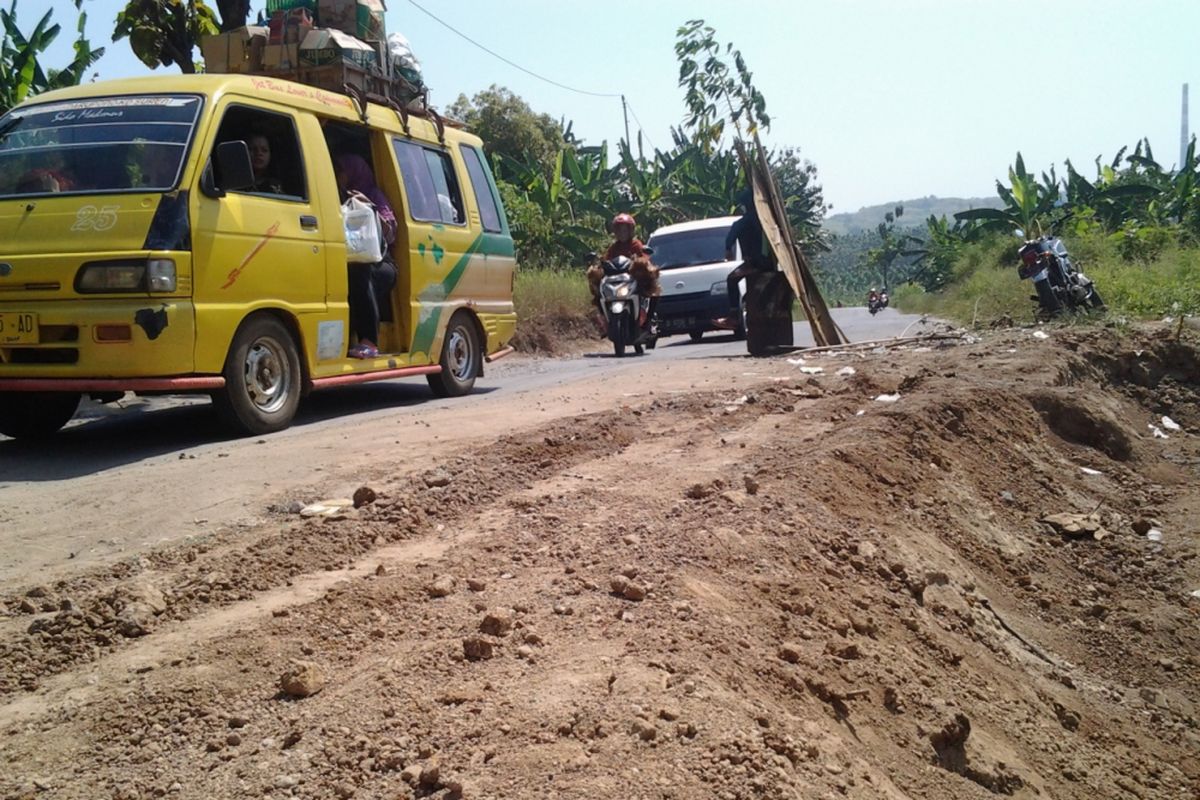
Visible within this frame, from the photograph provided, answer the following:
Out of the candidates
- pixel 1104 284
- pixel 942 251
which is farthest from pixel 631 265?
pixel 942 251

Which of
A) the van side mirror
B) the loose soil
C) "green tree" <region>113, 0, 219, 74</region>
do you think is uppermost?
"green tree" <region>113, 0, 219, 74</region>

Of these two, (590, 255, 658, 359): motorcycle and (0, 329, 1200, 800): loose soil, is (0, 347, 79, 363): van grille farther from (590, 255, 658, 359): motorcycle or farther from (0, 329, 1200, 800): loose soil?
(590, 255, 658, 359): motorcycle

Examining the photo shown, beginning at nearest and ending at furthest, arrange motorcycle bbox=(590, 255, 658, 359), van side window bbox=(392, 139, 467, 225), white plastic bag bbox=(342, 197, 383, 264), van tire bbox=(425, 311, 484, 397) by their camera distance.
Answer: white plastic bag bbox=(342, 197, 383, 264)
van side window bbox=(392, 139, 467, 225)
van tire bbox=(425, 311, 484, 397)
motorcycle bbox=(590, 255, 658, 359)

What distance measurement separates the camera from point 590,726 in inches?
107

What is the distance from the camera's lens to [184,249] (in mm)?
6488

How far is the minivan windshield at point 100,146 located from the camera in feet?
21.8

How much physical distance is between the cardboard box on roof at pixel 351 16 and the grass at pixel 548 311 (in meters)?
7.10

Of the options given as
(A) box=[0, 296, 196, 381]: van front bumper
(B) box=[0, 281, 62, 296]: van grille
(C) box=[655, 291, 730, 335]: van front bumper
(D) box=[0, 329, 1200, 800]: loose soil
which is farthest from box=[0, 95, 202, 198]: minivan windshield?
(C) box=[655, 291, 730, 335]: van front bumper

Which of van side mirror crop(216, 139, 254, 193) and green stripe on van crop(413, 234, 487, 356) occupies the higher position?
van side mirror crop(216, 139, 254, 193)

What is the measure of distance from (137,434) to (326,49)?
322 centimetres

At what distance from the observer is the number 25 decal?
6.41 m

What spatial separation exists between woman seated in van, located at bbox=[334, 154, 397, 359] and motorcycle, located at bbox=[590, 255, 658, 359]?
217 inches

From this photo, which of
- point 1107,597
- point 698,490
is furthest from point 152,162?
point 1107,597

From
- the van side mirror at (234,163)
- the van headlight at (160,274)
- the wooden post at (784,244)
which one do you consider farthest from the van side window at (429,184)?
the wooden post at (784,244)
